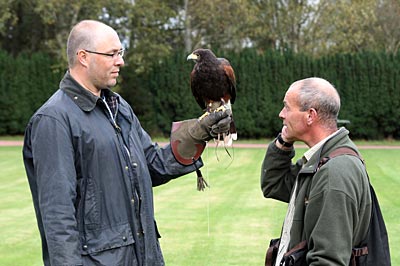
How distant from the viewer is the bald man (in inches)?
114

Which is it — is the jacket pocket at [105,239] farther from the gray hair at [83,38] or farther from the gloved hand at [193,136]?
the gray hair at [83,38]

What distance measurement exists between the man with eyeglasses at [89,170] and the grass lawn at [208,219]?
114 inches

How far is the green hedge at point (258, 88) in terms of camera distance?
26.0m

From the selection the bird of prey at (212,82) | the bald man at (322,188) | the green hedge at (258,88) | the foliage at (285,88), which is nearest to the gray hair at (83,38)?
the bald man at (322,188)

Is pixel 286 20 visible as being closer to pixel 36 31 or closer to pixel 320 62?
pixel 320 62

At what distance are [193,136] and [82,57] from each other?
88 cm

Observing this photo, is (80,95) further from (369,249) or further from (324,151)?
(369,249)

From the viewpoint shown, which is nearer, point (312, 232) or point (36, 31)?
point (312, 232)

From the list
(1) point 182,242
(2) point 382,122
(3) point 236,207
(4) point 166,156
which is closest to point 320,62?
(2) point 382,122

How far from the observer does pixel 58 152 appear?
300cm

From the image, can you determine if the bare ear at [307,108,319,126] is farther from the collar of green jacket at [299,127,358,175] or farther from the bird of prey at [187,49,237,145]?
the bird of prey at [187,49,237,145]

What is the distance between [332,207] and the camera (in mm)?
2900

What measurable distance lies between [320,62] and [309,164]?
23.9 meters

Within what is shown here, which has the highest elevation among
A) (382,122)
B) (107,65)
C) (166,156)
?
(107,65)
